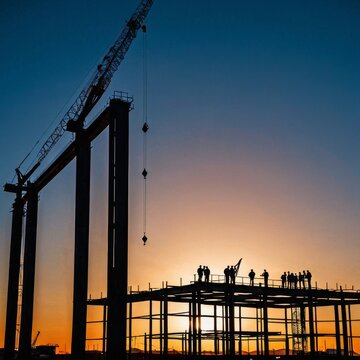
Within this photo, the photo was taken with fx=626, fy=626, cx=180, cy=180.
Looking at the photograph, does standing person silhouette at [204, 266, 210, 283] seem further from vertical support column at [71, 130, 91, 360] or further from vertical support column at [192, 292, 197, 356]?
vertical support column at [71, 130, 91, 360]

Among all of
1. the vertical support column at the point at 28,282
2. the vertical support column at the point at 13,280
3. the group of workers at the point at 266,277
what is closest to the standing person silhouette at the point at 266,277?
the group of workers at the point at 266,277

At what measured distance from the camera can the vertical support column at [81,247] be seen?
60625 millimetres

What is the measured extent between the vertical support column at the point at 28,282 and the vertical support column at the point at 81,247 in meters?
23.5

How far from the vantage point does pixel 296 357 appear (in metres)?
71.1

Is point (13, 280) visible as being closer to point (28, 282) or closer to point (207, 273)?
point (28, 282)

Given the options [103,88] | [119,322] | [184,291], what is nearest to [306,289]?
[184,291]

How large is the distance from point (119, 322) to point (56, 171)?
110 feet

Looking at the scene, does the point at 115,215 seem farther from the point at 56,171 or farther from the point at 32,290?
the point at 32,290

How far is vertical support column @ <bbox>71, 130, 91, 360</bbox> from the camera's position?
199 feet

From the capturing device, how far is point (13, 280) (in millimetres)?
92438

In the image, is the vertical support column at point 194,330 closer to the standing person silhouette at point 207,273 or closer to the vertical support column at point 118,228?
the standing person silhouette at point 207,273

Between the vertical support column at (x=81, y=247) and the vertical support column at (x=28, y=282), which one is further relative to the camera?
the vertical support column at (x=28, y=282)

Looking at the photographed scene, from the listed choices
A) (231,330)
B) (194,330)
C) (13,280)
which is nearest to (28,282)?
(13,280)

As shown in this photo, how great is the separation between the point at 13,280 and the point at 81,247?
32.8 metres
